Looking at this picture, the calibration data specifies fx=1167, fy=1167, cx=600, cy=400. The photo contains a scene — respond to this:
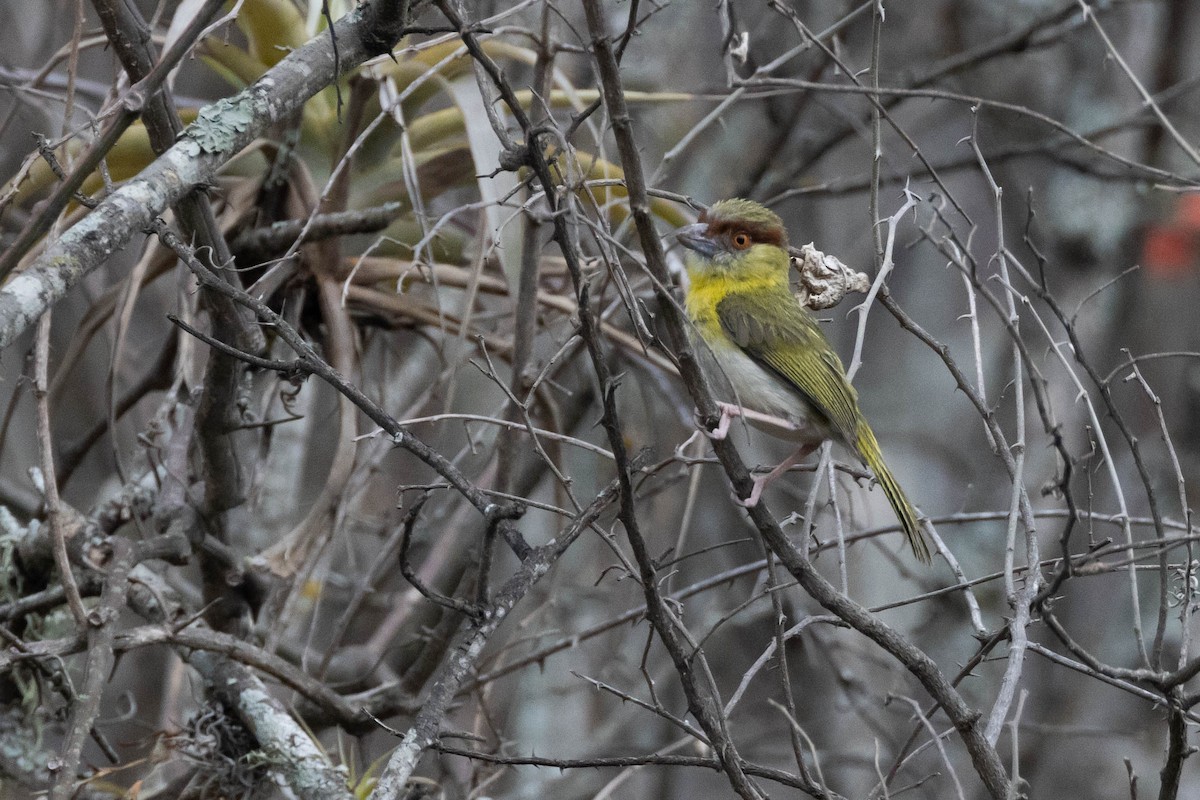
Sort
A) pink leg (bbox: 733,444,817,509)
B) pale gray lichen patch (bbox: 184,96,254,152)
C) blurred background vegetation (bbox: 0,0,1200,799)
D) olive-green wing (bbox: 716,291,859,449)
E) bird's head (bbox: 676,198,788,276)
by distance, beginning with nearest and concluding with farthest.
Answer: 1. pale gray lichen patch (bbox: 184,96,254,152)
2. pink leg (bbox: 733,444,817,509)
3. blurred background vegetation (bbox: 0,0,1200,799)
4. olive-green wing (bbox: 716,291,859,449)
5. bird's head (bbox: 676,198,788,276)

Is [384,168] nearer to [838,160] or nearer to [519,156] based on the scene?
[519,156]

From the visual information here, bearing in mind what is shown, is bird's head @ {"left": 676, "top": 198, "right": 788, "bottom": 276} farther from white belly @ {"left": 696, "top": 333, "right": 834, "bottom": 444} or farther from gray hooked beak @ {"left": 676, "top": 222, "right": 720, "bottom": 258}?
white belly @ {"left": 696, "top": 333, "right": 834, "bottom": 444}

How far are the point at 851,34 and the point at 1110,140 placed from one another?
2004 millimetres

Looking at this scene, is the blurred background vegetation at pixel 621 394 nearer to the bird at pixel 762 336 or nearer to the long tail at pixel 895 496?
the long tail at pixel 895 496

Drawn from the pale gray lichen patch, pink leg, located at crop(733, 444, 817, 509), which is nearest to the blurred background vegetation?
pink leg, located at crop(733, 444, 817, 509)

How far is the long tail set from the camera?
9.92 ft

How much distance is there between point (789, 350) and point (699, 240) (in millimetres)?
426

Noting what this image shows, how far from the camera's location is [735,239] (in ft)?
11.5

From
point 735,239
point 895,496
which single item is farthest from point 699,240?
point 895,496

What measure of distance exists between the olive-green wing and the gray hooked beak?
0.15 metres

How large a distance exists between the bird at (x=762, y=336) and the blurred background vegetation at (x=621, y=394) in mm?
243

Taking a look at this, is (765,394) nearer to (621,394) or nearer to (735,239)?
(735,239)

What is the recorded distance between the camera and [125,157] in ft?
→ 10.8

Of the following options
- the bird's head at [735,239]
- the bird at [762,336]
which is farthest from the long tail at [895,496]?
the bird's head at [735,239]
